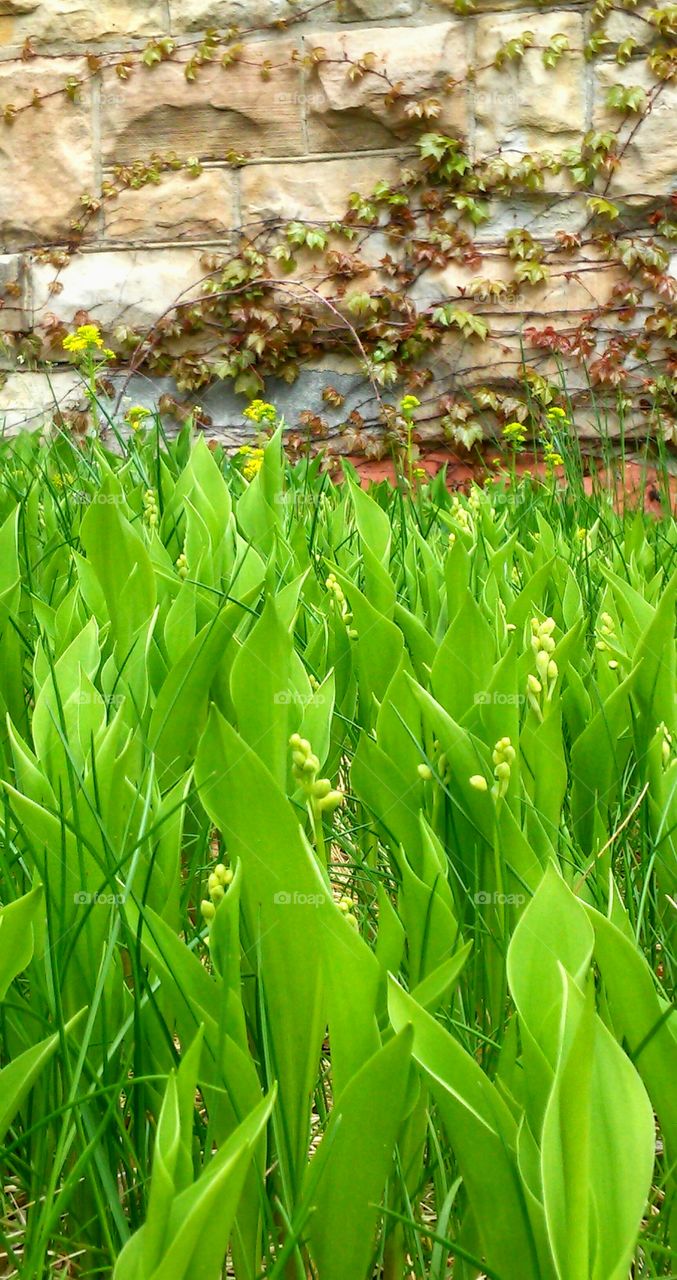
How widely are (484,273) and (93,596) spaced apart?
12.2ft

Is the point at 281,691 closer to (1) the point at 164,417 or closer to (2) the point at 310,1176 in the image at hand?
(2) the point at 310,1176

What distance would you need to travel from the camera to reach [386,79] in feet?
14.5

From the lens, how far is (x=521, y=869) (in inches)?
29.6

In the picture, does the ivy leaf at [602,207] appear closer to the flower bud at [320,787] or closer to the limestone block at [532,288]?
the limestone block at [532,288]

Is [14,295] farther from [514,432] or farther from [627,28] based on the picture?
[514,432]

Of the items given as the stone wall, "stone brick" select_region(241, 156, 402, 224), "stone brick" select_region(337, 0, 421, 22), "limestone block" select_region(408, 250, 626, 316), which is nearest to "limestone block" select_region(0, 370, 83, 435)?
the stone wall

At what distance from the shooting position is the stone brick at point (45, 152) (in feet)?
15.5

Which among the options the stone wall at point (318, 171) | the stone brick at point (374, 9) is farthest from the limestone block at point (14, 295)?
the stone brick at point (374, 9)

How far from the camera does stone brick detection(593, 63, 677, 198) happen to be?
4297 millimetres

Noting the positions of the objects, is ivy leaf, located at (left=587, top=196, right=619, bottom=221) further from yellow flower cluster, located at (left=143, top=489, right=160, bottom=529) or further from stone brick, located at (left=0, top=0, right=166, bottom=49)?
yellow flower cluster, located at (left=143, top=489, right=160, bottom=529)

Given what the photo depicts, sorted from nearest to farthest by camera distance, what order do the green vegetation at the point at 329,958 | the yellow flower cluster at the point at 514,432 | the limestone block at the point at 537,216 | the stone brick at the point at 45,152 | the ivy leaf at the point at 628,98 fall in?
1. the green vegetation at the point at 329,958
2. the yellow flower cluster at the point at 514,432
3. the ivy leaf at the point at 628,98
4. the limestone block at the point at 537,216
5. the stone brick at the point at 45,152

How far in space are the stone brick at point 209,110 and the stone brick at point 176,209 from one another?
0.38 ft

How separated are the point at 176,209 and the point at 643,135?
6.11 ft

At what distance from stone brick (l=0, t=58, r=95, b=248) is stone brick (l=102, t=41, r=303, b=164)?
0.40ft
